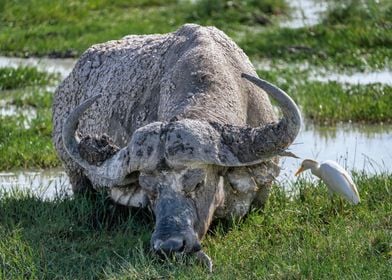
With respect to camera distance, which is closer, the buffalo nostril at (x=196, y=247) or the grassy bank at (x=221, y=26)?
the buffalo nostril at (x=196, y=247)

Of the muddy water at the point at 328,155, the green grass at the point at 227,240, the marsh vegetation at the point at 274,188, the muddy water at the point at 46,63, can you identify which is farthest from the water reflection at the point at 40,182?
the muddy water at the point at 46,63

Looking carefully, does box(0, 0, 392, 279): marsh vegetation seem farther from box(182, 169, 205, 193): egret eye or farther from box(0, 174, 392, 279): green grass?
box(182, 169, 205, 193): egret eye

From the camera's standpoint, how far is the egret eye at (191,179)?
6.96m

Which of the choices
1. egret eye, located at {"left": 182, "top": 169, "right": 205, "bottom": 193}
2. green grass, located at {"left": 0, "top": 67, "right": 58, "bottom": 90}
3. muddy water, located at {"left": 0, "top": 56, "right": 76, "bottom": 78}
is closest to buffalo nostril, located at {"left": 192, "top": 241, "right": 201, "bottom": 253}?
egret eye, located at {"left": 182, "top": 169, "right": 205, "bottom": 193}

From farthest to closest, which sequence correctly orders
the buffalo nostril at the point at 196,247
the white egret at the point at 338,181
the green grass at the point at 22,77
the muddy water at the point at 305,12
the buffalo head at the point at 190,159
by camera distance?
the muddy water at the point at 305,12
the green grass at the point at 22,77
the white egret at the point at 338,181
the buffalo head at the point at 190,159
the buffalo nostril at the point at 196,247

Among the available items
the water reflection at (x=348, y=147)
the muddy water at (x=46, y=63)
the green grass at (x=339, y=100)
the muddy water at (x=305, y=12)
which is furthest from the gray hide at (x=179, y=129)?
the muddy water at (x=305, y=12)

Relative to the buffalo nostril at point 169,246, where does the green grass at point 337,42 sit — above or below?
below

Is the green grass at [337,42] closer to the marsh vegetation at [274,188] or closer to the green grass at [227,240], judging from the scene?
the marsh vegetation at [274,188]

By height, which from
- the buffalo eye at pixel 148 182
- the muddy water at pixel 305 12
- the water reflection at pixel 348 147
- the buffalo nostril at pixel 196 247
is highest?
the buffalo eye at pixel 148 182

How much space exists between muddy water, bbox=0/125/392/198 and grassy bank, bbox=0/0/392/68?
2463 mm

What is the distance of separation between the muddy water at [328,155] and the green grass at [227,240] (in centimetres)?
49

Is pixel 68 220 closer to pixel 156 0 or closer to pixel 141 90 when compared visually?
pixel 141 90

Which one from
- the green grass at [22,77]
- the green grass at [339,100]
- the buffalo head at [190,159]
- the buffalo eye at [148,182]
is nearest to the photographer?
the buffalo head at [190,159]

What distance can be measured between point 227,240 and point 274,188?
112 cm
